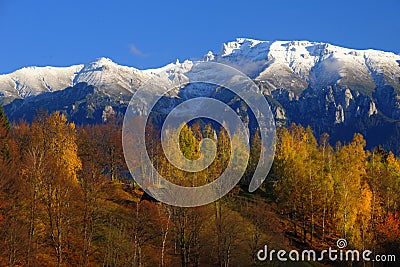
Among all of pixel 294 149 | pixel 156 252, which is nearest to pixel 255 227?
pixel 156 252

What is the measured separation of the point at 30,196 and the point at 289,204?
37814 mm

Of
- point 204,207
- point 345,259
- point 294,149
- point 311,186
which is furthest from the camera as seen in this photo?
point 294,149

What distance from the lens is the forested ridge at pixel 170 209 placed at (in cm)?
4434

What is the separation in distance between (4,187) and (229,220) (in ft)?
76.8

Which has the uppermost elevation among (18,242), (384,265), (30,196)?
(30,196)

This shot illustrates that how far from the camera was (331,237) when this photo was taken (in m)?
69.0

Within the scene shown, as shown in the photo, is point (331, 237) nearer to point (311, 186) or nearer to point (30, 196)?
point (311, 186)

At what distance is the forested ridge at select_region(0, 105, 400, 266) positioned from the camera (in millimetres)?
44344

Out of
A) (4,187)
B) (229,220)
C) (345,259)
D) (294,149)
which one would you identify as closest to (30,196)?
(4,187)

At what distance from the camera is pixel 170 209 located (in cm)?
5288

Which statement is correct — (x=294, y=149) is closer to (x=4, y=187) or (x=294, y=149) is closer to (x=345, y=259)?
(x=345, y=259)

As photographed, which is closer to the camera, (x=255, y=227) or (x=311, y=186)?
(x=255, y=227)

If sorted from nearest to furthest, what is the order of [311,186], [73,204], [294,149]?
[73,204] → [311,186] → [294,149]

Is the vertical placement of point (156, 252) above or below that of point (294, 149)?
below
